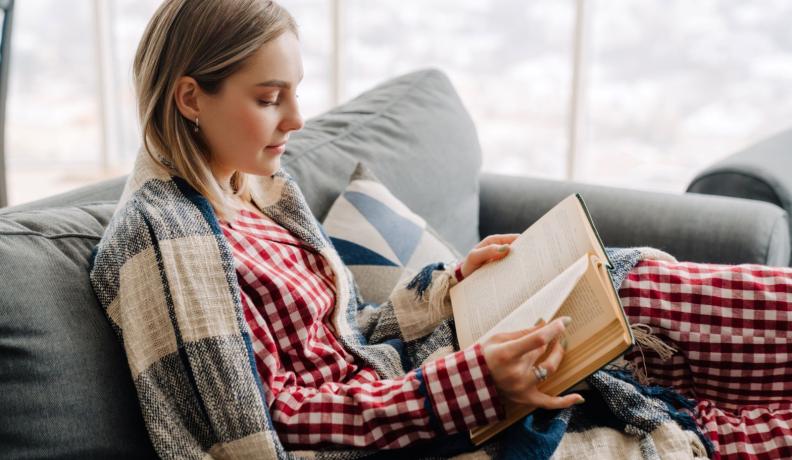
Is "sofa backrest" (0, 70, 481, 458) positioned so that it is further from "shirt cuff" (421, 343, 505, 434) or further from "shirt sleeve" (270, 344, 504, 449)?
"shirt cuff" (421, 343, 505, 434)

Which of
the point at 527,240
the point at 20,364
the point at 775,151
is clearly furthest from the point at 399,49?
the point at 20,364

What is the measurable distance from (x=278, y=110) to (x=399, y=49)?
277 centimetres

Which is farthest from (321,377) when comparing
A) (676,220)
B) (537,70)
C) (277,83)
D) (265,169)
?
(537,70)

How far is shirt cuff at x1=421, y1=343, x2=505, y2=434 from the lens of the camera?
955 mm

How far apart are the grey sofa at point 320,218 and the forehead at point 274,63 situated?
0.30 m

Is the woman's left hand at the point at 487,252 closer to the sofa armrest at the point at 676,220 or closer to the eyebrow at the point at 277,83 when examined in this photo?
the eyebrow at the point at 277,83

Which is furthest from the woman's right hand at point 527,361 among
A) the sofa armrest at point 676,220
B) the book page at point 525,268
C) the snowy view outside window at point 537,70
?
the snowy view outside window at point 537,70

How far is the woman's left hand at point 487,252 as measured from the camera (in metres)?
1.17

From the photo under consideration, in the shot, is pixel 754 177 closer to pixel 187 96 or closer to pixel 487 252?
pixel 487 252

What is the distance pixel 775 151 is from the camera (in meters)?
1.85

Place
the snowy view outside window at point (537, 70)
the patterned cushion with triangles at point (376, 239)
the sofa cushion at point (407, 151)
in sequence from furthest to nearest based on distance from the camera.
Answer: the snowy view outside window at point (537, 70) < the sofa cushion at point (407, 151) < the patterned cushion with triangles at point (376, 239)

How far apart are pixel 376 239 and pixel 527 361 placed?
56 centimetres

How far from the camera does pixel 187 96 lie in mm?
1033

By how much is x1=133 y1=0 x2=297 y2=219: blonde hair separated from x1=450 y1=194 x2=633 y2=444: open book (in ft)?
1.27
